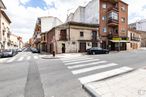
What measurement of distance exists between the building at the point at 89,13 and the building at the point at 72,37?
4715 mm

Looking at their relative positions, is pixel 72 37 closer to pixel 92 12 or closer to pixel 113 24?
pixel 92 12

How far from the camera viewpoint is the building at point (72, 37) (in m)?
28.0

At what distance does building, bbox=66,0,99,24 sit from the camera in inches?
1358

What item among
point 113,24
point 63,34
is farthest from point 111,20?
point 63,34

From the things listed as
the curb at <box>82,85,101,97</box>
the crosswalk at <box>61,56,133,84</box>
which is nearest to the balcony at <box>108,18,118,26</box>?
the crosswalk at <box>61,56,133,84</box>

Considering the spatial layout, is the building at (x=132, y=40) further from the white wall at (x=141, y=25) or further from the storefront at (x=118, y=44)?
the white wall at (x=141, y=25)

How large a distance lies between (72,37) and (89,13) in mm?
12228

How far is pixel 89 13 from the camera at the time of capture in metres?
38.1

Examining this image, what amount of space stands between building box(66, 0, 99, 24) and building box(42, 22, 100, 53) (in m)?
4.71

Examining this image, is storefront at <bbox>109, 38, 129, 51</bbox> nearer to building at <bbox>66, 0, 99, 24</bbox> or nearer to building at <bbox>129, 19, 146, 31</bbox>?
building at <bbox>66, 0, 99, 24</bbox>

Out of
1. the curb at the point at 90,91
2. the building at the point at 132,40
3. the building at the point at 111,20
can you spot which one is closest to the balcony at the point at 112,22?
the building at the point at 111,20

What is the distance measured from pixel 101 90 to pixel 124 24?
34504mm

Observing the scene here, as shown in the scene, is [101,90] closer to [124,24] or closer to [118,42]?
[118,42]

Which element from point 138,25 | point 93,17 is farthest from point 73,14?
point 138,25
